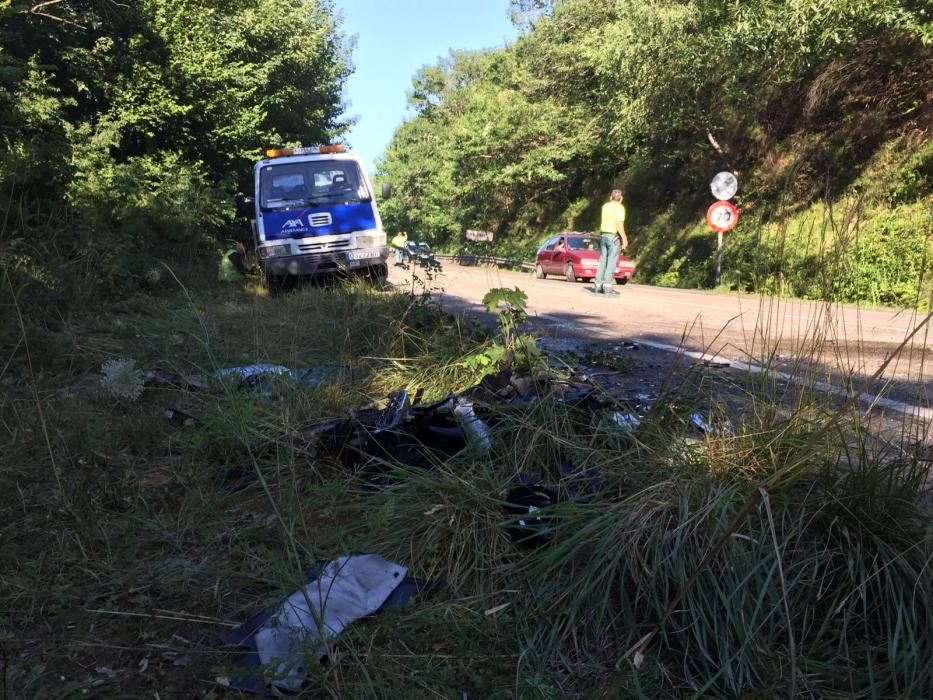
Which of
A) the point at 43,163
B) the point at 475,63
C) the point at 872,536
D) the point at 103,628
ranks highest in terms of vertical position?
the point at 475,63

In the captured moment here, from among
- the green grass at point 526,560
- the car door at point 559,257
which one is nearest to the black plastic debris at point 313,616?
the green grass at point 526,560

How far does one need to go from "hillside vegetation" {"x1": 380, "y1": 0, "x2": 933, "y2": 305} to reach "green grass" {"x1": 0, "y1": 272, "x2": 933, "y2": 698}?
2.82 ft

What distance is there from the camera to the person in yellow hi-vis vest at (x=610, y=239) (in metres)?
12.5

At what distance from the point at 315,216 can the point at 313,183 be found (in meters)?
0.88

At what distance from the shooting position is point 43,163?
8961 millimetres

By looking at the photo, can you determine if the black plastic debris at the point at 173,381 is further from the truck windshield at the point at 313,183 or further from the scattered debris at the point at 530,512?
the truck windshield at the point at 313,183

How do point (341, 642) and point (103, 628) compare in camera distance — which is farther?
point (103, 628)

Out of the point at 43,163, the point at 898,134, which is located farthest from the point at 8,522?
the point at 898,134

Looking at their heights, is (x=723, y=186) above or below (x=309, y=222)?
above

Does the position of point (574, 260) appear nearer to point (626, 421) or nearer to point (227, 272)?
point (227, 272)

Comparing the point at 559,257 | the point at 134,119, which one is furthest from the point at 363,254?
the point at 559,257

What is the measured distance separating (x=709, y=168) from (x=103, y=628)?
80.9 feet

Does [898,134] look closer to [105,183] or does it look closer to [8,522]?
[105,183]

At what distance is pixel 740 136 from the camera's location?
22.6 metres
